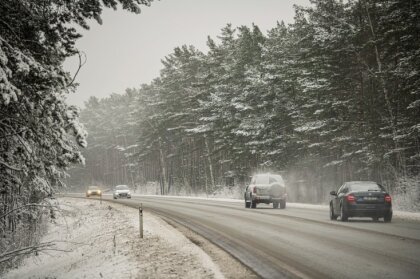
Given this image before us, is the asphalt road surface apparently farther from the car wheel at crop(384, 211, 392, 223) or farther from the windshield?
the windshield

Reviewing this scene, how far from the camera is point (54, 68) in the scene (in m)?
8.78

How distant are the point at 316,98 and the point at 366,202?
1594 cm

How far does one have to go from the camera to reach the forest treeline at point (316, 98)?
24.9 metres

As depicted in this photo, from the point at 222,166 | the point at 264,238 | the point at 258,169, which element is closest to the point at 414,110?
the point at 264,238

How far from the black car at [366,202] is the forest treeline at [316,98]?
6230mm

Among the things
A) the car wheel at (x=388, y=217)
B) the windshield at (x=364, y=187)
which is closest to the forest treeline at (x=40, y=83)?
the windshield at (x=364, y=187)

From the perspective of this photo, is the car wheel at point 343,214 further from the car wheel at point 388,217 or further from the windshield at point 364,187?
the car wheel at point 388,217

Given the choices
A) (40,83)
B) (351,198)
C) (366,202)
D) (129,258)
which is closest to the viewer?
(40,83)

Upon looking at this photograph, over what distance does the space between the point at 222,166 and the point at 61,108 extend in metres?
46.6

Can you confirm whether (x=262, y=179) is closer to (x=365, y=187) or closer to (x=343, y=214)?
(x=343, y=214)

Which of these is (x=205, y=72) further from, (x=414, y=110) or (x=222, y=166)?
(x=414, y=110)

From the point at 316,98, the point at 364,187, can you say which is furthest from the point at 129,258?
the point at 316,98

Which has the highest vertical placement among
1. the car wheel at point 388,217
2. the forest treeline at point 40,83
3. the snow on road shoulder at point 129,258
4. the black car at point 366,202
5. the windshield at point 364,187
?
the forest treeline at point 40,83

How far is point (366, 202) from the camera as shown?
1664 centimetres
